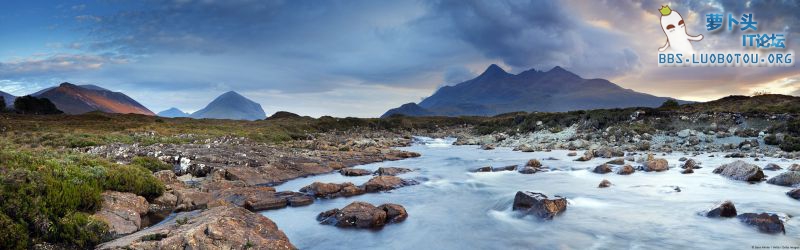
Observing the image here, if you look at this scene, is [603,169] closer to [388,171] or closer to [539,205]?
[539,205]

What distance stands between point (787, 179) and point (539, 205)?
9.50m

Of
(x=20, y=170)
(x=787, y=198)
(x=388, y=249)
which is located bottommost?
(x=388, y=249)

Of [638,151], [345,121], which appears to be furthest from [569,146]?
[345,121]

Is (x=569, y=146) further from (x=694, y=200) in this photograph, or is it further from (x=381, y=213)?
(x=381, y=213)

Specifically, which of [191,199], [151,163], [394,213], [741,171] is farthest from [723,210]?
[151,163]

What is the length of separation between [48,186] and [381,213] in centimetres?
753

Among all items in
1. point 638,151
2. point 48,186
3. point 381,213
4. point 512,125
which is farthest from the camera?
Answer: point 512,125

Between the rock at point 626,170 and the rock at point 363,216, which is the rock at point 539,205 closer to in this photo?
the rock at point 363,216

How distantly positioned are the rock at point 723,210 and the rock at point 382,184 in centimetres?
1031

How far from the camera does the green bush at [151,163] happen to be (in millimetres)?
17447

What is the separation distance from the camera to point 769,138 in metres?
25.5

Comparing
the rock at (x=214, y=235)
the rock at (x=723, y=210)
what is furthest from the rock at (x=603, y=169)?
the rock at (x=214, y=235)

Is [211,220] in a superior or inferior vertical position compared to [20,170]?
inferior

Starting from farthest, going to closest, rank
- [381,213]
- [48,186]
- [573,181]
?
1. [573,181]
2. [381,213]
3. [48,186]
